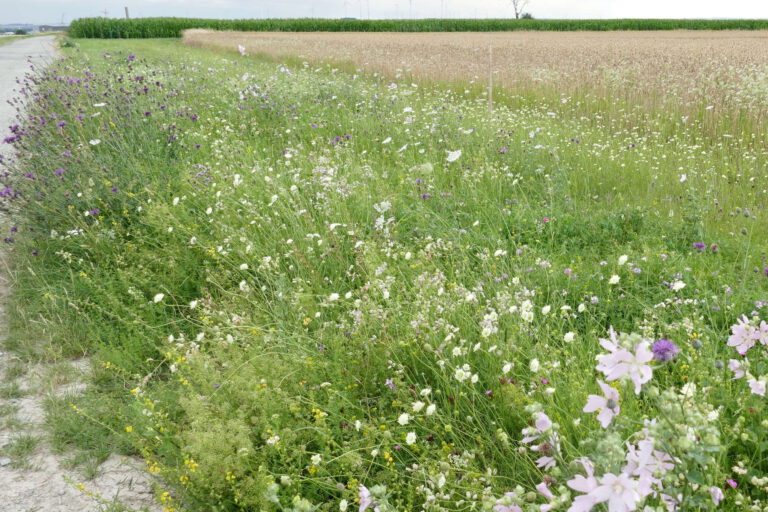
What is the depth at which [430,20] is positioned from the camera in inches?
2394

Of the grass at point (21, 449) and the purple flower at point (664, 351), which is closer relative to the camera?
the purple flower at point (664, 351)

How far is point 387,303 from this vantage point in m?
2.96

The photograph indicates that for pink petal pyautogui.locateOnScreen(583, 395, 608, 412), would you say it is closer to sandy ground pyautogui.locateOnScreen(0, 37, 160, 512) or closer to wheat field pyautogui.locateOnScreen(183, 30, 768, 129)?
sandy ground pyautogui.locateOnScreen(0, 37, 160, 512)

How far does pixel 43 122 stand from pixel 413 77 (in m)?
7.68

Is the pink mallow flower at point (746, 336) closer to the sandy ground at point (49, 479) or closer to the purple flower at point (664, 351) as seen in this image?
the purple flower at point (664, 351)

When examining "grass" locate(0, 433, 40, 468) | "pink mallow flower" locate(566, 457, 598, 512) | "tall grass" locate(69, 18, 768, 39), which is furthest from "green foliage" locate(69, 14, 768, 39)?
"pink mallow flower" locate(566, 457, 598, 512)

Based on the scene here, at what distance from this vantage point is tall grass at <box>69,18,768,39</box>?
5034 cm

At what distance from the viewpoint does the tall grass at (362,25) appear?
50344 millimetres

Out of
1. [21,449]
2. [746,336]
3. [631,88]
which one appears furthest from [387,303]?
[631,88]

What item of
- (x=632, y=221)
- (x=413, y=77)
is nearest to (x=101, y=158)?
(x=632, y=221)

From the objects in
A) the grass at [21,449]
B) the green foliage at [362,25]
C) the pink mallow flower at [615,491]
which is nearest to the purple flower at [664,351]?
the pink mallow flower at [615,491]

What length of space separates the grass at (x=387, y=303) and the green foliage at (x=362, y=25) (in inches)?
2046

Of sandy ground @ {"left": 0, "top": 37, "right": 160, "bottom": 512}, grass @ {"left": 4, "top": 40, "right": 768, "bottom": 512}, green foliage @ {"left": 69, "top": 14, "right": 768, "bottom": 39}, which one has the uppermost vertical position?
green foliage @ {"left": 69, "top": 14, "right": 768, "bottom": 39}

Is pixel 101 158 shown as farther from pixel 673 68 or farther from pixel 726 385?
pixel 673 68
